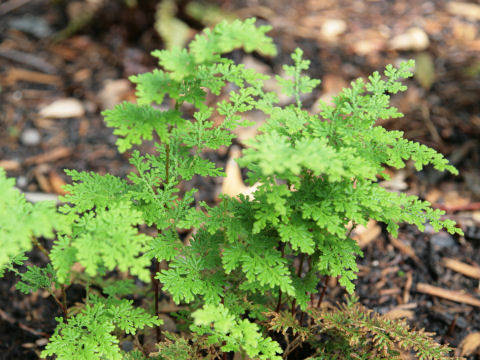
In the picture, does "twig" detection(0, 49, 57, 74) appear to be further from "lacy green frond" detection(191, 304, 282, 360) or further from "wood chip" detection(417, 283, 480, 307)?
"wood chip" detection(417, 283, 480, 307)

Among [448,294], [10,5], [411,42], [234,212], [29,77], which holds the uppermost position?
[234,212]

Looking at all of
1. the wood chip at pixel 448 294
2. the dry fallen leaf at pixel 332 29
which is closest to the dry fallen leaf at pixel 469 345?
the wood chip at pixel 448 294

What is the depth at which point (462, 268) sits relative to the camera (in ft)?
9.66

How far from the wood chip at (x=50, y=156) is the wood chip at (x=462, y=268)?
10.2 feet

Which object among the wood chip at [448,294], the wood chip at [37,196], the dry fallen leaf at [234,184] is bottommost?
the wood chip at [37,196]

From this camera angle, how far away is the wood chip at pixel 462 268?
2912mm

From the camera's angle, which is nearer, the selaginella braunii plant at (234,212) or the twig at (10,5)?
the selaginella braunii plant at (234,212)

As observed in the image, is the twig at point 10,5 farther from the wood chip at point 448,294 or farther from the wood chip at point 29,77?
the wood chip at point 448,294

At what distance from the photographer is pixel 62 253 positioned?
1663 millimetres

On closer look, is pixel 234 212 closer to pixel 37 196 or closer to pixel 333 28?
pixel 37 196

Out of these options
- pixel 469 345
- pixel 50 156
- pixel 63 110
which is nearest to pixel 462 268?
pixel 469 345

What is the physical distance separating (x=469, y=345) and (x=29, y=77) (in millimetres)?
4515

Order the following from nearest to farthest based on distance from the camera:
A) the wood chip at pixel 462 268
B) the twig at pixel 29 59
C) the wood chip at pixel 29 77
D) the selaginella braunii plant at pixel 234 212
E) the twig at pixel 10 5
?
the selaginella braunii plant at pixel 234 212 → the wood chip at pixel 462 268 → the wood chip at pixel 29 77 → the twig at pixel 29 59 → the twig at pixel 10 5

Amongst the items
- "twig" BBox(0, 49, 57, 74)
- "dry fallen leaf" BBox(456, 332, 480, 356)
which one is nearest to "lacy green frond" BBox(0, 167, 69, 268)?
"dry fallen leaf" BBox(456, 332, 480, 356)
